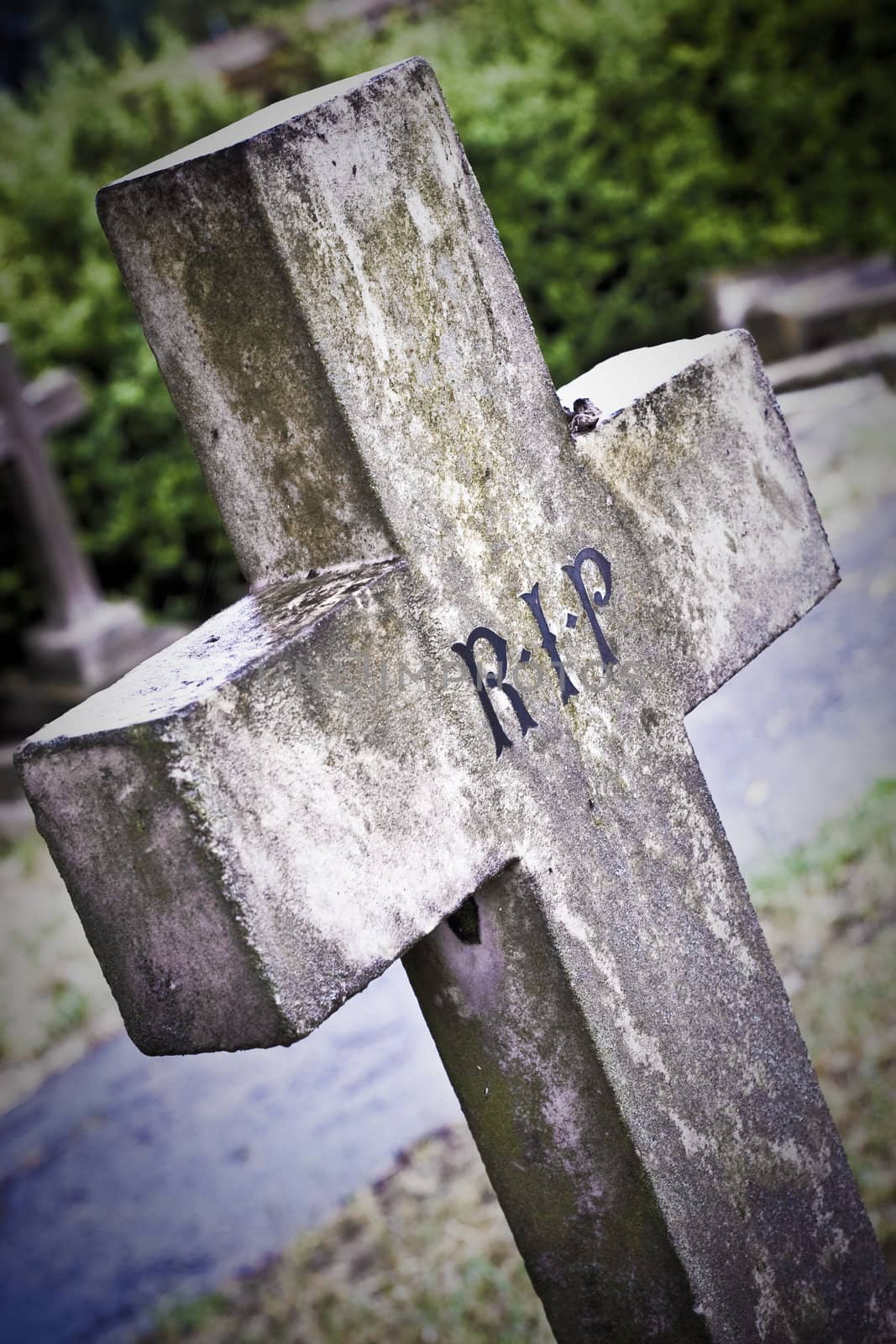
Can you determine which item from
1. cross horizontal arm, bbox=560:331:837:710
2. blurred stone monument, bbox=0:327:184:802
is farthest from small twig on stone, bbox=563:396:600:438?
blurred stone monument, bbox=0:327:184:802

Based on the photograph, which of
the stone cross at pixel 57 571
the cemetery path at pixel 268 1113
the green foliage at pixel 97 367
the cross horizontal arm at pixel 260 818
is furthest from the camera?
the green foliage at pixel 97 367

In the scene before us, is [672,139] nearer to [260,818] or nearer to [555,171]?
[555,171]

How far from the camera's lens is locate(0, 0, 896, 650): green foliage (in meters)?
7.25

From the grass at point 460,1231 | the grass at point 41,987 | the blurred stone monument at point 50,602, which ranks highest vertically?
the blurred stone monument at point 50,602

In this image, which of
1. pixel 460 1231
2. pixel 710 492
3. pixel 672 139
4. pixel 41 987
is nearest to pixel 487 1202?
pixel 460 1231

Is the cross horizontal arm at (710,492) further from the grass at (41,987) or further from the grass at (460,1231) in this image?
the grass at (41,987)

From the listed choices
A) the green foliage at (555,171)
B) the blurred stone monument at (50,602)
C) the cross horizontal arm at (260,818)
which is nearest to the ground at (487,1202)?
the cross horizontal arm at (260,818)

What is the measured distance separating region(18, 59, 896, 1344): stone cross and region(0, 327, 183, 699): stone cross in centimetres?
528

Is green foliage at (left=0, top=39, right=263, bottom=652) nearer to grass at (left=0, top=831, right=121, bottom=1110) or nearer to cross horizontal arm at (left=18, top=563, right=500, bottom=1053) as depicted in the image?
grass at (left=0, top=831, right=121, bottom=1110)

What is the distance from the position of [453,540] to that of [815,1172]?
0.99m

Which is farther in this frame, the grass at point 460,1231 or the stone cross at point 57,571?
the stone cross at point 57,571

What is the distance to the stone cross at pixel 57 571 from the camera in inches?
252

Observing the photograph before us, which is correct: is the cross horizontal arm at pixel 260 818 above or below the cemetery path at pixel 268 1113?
above

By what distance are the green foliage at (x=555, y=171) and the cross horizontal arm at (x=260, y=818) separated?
6.09m
